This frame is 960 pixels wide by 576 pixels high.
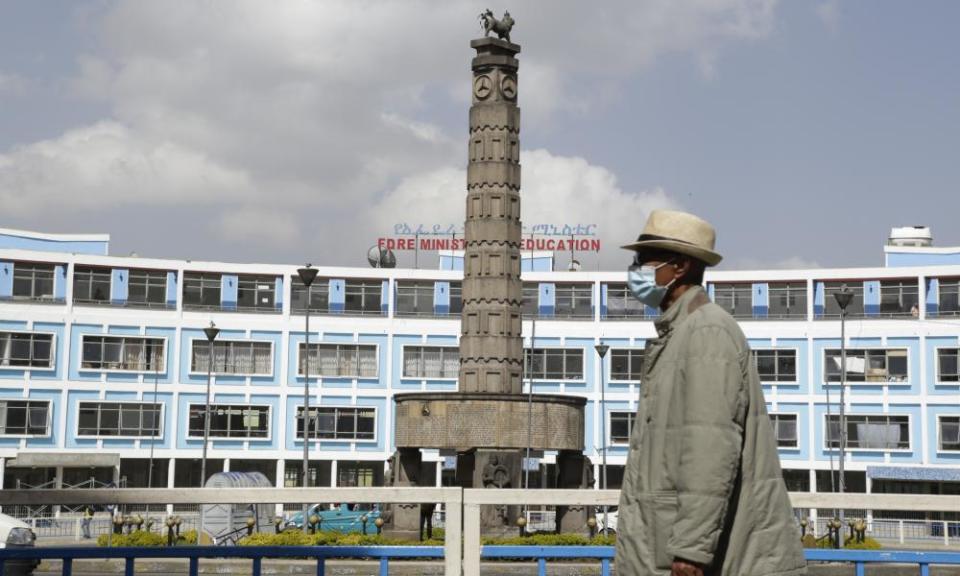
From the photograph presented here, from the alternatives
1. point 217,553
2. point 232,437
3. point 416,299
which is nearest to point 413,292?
point 416,299

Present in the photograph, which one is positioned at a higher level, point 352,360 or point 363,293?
point 363,293

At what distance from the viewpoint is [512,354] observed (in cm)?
3102

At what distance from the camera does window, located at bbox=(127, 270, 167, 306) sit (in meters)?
66.7

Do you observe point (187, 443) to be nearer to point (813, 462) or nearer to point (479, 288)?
point (813, 462)

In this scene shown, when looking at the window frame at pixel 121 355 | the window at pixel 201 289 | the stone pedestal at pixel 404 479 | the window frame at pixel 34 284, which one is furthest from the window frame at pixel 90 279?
the stone pedestal at pixel 404 479

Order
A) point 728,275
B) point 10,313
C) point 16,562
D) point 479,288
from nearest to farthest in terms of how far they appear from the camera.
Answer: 1. point 16,562
2. point 479,288
3. point 10,313
4. point 728,275

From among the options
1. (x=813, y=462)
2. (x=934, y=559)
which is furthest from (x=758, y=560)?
(x=813, y=462)

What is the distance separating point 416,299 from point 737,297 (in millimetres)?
17081

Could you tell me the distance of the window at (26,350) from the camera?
62719 millimetres

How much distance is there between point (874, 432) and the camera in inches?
2494

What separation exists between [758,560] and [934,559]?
422 cm

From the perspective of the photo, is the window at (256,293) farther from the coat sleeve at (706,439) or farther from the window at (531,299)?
the coat sleeve at (706,439)

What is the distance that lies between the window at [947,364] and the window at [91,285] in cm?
4167

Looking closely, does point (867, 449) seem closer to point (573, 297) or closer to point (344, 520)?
point (573, 297)
